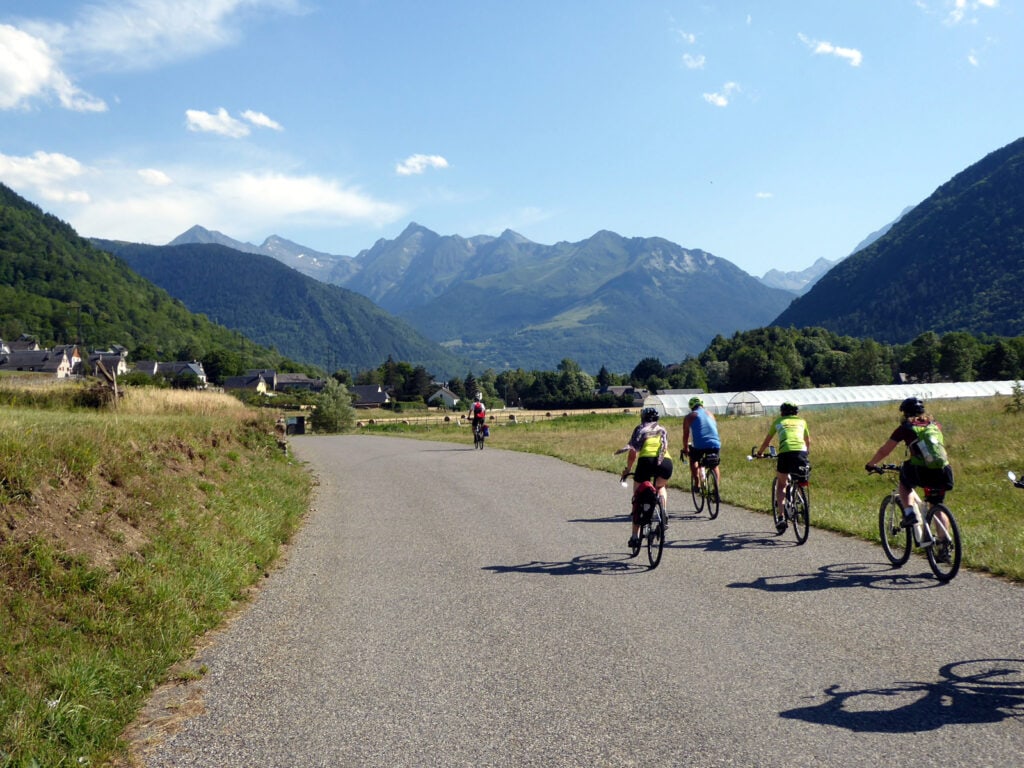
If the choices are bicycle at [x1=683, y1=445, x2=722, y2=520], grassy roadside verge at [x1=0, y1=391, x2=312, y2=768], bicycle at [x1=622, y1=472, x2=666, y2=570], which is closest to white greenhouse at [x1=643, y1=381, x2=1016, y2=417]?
bicycle at [x1=683, y1=445, x2=722, y2=520]

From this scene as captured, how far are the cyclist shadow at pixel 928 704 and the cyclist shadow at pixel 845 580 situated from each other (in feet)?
8.07

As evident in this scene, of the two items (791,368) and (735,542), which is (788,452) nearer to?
(735,542)

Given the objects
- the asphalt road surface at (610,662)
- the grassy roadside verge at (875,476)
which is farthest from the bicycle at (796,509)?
the grassy roadside verge at (875,476)

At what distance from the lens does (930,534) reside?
7.97 meters

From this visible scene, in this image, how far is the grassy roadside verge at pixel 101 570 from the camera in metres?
4.63

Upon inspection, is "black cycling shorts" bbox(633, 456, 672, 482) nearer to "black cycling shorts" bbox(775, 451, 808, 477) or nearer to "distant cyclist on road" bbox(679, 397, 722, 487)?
"black cycling shorts" bbox(775, 451, 808, 477)

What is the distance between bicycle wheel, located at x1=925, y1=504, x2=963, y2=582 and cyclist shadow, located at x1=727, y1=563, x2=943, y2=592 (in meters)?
0.15

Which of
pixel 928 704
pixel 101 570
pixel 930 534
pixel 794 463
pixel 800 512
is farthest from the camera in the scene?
pixel 794 463

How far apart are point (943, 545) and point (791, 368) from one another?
131 metres

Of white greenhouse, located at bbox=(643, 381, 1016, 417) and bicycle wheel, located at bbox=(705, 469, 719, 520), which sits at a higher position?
white greenhouse, located at bbox=(643, 381, 1016, 417)

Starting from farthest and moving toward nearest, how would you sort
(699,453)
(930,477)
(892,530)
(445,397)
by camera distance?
1. (445,397)
2. (699,453)
3. (892,530)
4. (930,477)

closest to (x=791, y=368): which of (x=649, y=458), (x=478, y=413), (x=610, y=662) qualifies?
(x=478, y=413)

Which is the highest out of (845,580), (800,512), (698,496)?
(800,512)

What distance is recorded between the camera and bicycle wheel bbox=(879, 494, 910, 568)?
8627 mm
